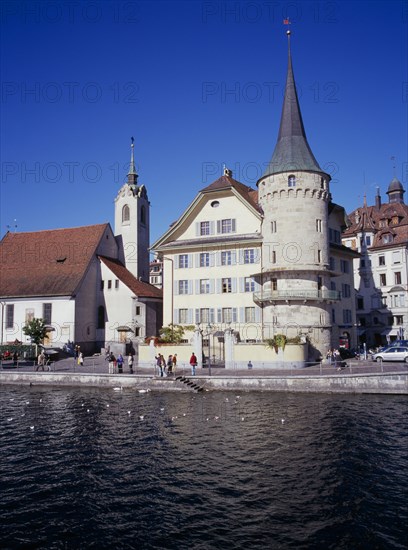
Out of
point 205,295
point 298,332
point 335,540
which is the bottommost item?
point 335,540

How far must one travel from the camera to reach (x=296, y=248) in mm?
41438

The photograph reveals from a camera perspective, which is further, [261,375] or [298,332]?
[298,332]

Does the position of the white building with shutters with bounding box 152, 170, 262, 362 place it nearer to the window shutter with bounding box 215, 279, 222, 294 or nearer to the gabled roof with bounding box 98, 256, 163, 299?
the window shutter with bounding box 215, 279, 222, 294

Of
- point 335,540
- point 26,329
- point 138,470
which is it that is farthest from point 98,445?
point 26,329

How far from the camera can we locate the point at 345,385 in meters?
30.4

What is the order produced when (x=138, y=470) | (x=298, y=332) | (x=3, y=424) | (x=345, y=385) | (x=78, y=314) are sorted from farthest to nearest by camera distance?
(x=78, y=314) < (x=298, y=332) < (x=345, y=385) < (x=3, y=424) < (x=138, y=470)

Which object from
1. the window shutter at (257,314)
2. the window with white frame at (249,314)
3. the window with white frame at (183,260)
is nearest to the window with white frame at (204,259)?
the window with white frame at (183,260)

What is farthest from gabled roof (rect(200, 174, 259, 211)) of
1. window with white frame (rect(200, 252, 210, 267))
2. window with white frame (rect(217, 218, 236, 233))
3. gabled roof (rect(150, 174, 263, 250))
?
window with white frame (rect(200, 252, 210, 267))

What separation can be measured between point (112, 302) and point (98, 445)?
35.4m

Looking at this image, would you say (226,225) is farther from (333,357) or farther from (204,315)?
(333,357)

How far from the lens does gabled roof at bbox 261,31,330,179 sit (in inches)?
1667

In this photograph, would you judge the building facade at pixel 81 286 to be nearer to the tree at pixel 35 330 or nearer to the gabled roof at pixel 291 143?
the tree at pixel 35 330

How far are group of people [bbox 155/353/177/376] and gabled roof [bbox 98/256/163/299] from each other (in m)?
17.7

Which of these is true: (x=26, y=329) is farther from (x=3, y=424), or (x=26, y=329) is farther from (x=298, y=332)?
(x=298, y=332)
